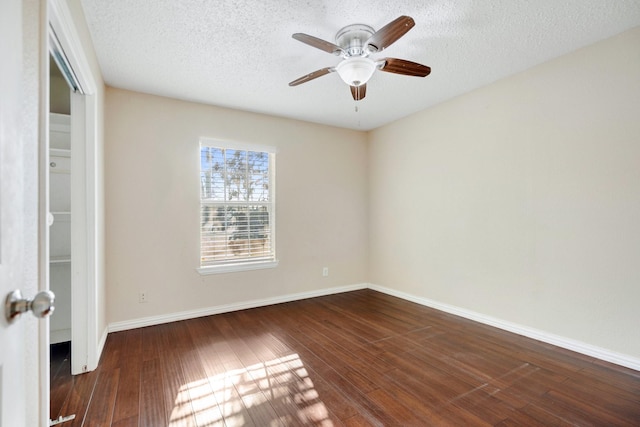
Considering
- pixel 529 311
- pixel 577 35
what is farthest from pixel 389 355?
pixel 577 35

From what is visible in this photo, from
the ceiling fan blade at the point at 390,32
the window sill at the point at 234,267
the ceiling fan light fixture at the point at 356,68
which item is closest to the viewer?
the ceiling fan blade at the point at 390,32

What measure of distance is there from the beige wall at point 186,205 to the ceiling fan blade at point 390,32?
7.31 feet

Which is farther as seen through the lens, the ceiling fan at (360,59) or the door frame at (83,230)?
the door frame at (83,230)

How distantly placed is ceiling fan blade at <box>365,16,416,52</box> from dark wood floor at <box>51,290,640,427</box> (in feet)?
7.41

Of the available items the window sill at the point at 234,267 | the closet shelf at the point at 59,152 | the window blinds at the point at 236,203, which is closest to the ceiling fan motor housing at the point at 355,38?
the window blinds at the point at 236,203

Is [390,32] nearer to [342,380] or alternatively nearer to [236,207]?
[342,380]

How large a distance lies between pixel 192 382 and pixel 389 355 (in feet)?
4.98

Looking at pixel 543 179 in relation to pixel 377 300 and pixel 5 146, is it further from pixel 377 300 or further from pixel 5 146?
pixel 5 146

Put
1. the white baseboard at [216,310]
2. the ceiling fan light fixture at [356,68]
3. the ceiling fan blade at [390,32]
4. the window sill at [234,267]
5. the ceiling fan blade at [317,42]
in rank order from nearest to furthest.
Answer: the ceiling fan blade at [390,32] < the ceiling fan blade at [317,42] < the ceiling fan light fixture at [356,68] < the white baseboard at [216,310] < the window sill at [234,267]

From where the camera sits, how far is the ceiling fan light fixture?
2131 mm

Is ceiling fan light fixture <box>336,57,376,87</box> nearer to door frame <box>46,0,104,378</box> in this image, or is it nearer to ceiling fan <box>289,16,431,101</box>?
ceiling fan <box>289,16,431,101</box>

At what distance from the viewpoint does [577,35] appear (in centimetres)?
232

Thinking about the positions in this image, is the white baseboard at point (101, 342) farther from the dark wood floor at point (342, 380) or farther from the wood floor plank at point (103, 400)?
the wood floor plank at point (103, 400)

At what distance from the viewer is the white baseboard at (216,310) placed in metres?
3.12
